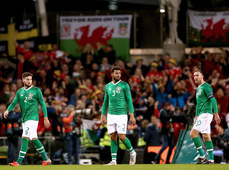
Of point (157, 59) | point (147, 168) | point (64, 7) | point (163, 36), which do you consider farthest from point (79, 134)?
point (64, 7)

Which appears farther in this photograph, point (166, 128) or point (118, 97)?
point (166, 128)

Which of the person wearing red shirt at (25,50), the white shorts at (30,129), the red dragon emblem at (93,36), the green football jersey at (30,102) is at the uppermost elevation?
the red dragon emblem at (93,36)

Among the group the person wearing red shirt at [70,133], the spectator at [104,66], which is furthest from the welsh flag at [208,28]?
the person wearing red shirt at [70,133]

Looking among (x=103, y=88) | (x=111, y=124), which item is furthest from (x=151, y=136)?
(x=111, y=124)

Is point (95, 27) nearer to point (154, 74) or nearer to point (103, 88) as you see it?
point (154, 74)

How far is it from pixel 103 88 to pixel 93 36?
4997 millimetres

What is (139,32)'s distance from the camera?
85.1 feet

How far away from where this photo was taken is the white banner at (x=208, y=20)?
24.0m

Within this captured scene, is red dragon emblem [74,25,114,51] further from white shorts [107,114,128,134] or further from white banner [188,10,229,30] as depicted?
white shorts [107,114,128,134]

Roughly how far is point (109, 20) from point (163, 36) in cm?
262

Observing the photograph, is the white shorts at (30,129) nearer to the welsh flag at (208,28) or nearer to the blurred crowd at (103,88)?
the blurred crowd at (103,88)

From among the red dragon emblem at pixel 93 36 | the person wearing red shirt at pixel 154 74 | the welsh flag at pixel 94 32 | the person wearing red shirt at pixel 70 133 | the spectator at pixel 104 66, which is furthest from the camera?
the red dragon emblem at pixel 93 36

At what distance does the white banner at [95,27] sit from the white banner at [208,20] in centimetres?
265

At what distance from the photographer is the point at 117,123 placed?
13219 mm
